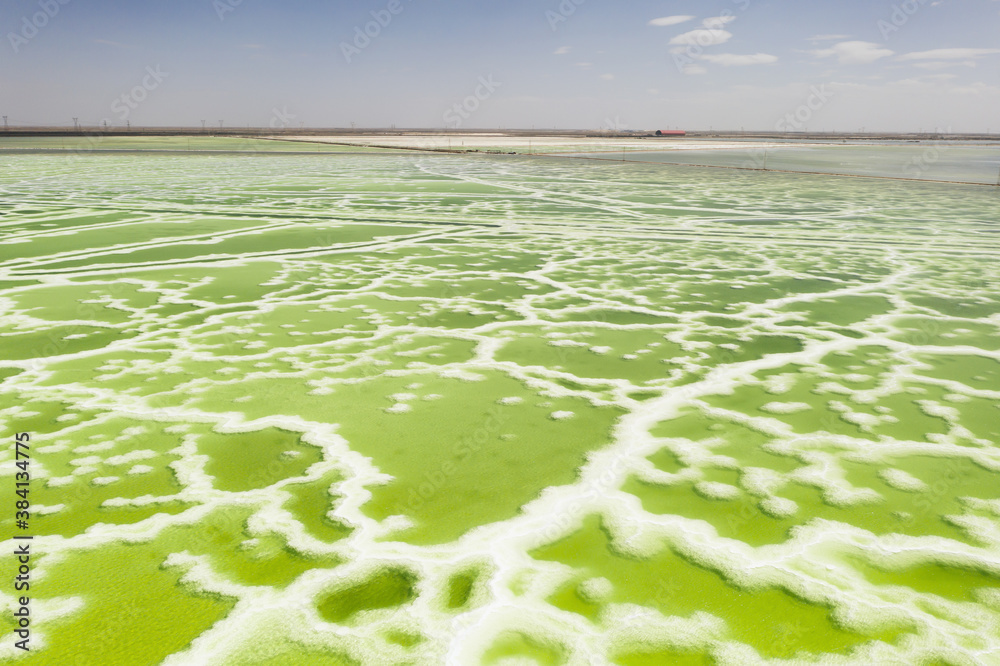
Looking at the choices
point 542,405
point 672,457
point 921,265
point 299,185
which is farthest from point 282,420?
point 299,185

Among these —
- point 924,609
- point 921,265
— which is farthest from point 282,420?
point 921,265

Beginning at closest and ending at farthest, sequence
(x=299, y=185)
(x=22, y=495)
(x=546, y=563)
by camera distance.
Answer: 1. (x=546, y=563)
2. (x=22, y=495)
3. (x=299, y=185)

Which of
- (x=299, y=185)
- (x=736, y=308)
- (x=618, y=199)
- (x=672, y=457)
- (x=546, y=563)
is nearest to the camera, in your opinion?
(x=546, y=563)

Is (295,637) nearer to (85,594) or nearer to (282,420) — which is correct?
(85,594)

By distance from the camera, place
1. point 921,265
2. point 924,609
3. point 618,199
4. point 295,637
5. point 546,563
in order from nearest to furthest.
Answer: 1. point 295,637
2. point 924,609
3. point 546,563
4. point 921,265
5. point 618,199

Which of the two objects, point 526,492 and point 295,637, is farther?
point 526,492

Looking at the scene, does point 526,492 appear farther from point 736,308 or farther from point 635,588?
point 736,308
